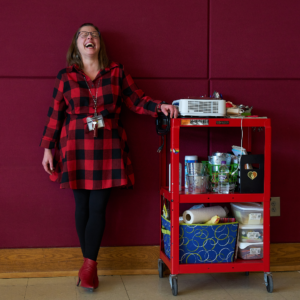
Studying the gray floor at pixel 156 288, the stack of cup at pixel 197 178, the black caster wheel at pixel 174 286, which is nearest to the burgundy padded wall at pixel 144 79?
the gray floor at pixel 156 288

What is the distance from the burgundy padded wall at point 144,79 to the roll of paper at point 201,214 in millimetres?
356

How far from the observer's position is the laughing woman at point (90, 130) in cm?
206

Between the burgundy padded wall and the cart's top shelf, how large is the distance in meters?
0.38

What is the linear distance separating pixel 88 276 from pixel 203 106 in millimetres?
1155

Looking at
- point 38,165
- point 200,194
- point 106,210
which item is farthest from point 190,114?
point 38,165

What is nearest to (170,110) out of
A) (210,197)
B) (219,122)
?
(219,122)

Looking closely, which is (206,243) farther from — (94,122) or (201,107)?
(94,122)

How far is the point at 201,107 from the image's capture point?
6.53ft

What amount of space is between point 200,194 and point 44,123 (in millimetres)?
1094

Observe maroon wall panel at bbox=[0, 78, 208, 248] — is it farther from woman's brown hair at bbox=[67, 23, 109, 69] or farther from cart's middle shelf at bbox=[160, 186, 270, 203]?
cart's middle shelf at bbox=[160, 186, 270, 203]

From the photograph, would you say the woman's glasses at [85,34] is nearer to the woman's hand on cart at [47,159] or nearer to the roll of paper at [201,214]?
the woman's hand on cart at [47,159]

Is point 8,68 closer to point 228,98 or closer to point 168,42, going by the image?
point 168,42

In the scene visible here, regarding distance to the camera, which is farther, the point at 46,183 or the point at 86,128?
the point at 46,183

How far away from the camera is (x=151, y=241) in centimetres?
236
